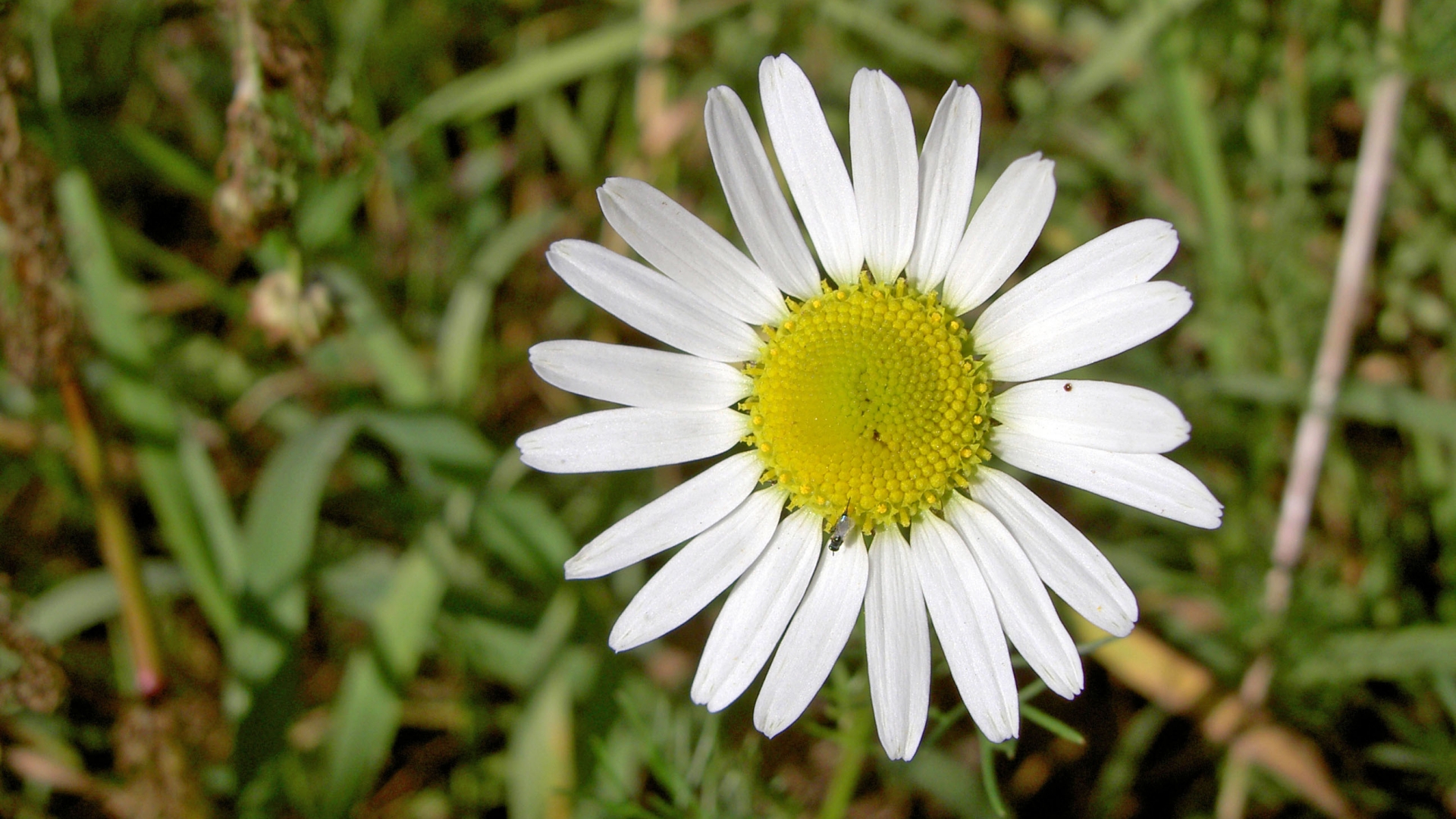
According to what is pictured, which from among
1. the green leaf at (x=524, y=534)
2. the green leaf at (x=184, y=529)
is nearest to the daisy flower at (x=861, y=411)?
the green leaf at (x=524, y=534)

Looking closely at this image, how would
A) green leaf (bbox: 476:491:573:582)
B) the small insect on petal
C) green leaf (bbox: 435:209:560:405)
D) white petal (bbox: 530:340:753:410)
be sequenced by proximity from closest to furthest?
white petal (bbox: 530:340:753:410) → the small insect on petal → green leaf (bbox: 476:491:573:582) → green leaf (bbox: 435:209:560:405)

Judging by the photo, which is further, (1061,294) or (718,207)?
(718,207)

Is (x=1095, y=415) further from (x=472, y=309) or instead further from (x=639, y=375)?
(x=472, y=309)

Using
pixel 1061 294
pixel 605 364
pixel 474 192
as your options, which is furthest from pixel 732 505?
pixel 474 192

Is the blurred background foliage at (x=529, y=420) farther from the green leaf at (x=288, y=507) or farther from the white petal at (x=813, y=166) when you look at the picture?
the white petal at (x=813, y=166)

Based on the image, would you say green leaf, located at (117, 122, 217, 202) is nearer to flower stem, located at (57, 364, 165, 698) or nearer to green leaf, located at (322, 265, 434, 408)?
green leaf, located at (322, 265, 434, 408)

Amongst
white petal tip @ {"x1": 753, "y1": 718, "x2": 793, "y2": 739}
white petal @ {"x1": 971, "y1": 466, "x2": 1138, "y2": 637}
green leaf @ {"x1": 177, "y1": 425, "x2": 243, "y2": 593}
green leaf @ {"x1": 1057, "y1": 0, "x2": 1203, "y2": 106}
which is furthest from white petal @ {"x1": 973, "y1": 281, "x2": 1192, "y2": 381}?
green leaf @ {"x1": 177, "y1": 425, "x2": 243, "y2": 593}

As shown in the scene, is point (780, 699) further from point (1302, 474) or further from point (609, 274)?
point (1302, 474)

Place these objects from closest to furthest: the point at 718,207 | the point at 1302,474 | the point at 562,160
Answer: the point at 1302,474 → the point at 718,207 → the point at 562,160
